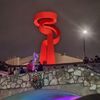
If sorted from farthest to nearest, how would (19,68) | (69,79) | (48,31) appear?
(48,31) → (19,68) → (69,79)

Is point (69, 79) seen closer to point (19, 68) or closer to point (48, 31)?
point (19, 68)

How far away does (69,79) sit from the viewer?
14.2 m

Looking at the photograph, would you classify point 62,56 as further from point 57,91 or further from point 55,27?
point 57,91

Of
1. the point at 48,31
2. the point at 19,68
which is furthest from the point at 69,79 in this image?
the point at 48,31

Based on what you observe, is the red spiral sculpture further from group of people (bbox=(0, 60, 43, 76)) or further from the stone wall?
the stone wall

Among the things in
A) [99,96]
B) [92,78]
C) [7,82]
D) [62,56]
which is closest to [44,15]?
[62,56]

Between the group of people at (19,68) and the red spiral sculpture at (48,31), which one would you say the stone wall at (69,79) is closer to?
the group of people at (19,68)

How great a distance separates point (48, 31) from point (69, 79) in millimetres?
21993

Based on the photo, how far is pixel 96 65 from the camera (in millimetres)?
14742

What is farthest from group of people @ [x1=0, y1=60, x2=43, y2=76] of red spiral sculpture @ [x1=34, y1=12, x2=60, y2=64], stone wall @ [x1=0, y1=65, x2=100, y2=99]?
red spiral sculpture @ [x1=34, y1=12, x2=60, y2=64]

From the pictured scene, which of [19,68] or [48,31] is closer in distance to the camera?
[19,68]

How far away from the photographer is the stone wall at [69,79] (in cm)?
1373

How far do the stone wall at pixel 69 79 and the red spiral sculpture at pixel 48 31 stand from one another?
18.3 meters

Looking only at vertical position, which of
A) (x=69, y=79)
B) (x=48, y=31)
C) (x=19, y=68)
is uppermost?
(x=48, y=31)
